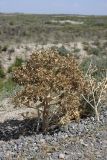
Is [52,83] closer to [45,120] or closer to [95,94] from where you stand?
[45,120]

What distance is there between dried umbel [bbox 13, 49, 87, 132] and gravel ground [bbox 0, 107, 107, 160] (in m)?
0.39

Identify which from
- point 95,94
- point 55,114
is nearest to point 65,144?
point 55,114

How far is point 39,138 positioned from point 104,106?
259 cm

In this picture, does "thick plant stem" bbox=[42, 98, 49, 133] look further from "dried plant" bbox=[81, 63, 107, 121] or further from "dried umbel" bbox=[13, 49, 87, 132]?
"dried plant" bbox=[81, 63, 107, 121]

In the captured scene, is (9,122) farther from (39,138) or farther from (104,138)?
(104,138)

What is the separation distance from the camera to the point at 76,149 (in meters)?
9.68

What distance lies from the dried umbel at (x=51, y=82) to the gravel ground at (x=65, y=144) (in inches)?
15.5

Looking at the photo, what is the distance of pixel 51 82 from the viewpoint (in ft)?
35.7

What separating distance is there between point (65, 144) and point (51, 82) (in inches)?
58.8

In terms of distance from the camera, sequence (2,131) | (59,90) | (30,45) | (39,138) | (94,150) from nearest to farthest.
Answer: (94,150) → (39,138) → (59,90) → (2,131) → (30,45)

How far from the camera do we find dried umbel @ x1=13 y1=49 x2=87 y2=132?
1086cm

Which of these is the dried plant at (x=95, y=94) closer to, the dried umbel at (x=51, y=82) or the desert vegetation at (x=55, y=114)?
the desert vegetation at (x=55, y=114)

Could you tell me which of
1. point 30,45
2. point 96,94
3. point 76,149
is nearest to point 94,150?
point 76,149

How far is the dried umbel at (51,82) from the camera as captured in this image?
10.9 metres
